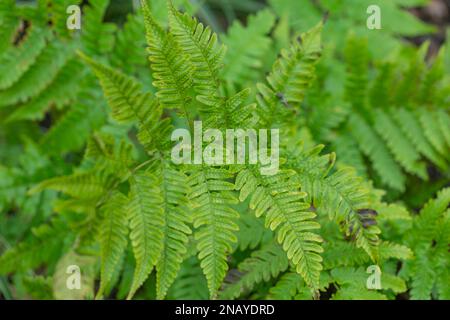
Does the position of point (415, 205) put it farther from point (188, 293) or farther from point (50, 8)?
point (50, 8)

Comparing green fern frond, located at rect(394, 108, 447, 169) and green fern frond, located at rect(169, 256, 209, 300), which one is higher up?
green fern frond, located at rect(394, 108, 447, 169)

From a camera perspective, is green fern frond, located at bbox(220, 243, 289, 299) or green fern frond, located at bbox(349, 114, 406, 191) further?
green fern frond, located at bbox(349, 114, 406, 191)

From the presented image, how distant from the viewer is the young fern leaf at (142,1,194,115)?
1709 mm

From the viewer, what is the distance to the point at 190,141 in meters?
1.86

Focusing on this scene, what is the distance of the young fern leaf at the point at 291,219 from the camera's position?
1701 millimetres

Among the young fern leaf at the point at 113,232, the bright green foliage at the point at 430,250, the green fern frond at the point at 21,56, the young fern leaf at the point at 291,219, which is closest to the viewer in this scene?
the young fern leaf at the point at 291,219

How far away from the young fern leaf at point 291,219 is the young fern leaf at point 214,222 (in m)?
0.07

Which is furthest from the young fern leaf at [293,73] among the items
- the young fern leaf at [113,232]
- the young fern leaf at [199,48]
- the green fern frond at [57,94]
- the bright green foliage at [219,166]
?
the green fern frond at [57,94]

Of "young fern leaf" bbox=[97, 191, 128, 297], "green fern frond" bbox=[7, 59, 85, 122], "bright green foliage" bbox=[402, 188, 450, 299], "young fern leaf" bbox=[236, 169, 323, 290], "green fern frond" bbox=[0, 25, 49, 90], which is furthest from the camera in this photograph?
"green fern frond" bbox=[7, 59, 85, 122]

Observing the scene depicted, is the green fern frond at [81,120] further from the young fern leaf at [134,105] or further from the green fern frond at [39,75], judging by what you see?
the young fern leaf at [134,105]

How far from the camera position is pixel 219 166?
183 cm

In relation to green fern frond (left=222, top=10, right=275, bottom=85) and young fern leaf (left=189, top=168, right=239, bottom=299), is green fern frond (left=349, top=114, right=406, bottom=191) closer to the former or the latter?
green fern frond (left=222, top=10, right=275, bottom=85)

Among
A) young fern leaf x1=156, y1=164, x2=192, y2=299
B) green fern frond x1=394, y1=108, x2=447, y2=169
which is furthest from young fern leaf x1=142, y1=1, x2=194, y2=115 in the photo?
green fern frond x1=394, y1=108, x2=447, y2=169

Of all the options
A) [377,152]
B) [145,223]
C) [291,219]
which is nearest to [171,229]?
[145,223]
